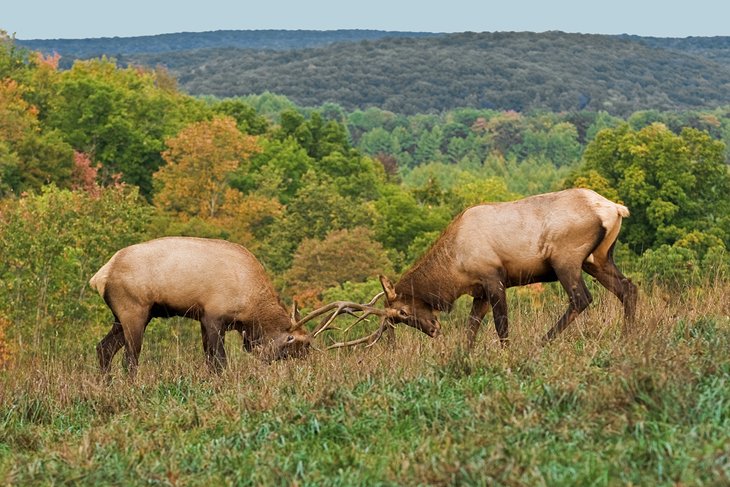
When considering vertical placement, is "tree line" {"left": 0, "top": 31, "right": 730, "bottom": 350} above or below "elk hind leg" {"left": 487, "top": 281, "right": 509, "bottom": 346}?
below

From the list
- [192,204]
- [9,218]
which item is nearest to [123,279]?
[9,218]

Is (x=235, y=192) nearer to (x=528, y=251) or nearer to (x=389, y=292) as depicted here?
(x=389, y=292)

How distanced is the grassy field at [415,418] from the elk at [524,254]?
1557 mm

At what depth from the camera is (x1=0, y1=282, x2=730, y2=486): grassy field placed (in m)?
6.79

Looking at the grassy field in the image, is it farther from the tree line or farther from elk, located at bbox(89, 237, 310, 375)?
the tree line

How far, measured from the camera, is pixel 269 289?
1402 centimetres

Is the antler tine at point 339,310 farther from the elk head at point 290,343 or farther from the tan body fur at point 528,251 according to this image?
the tan body fur at point 528,251

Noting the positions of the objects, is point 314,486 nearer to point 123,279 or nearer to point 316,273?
point 123,279

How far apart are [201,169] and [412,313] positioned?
5490 cm

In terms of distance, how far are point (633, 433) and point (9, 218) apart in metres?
42.6

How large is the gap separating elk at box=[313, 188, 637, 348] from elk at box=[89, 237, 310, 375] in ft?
3.11

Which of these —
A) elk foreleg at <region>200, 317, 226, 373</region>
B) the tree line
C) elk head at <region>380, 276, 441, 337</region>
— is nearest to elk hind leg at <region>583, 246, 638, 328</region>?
elk head at <region>380, 276, 441, 337</region>

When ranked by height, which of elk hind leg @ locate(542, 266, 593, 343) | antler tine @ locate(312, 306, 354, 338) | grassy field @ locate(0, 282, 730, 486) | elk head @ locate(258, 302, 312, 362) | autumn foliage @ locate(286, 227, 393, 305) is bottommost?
autumn foliage @ locate(286, 227, 393, 305)

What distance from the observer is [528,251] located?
1263cm
